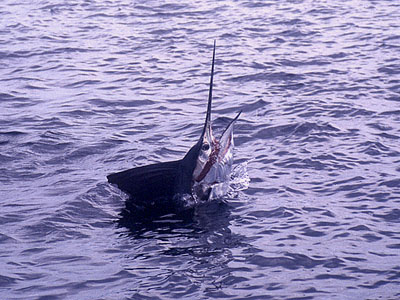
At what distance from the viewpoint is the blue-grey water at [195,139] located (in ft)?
30.9

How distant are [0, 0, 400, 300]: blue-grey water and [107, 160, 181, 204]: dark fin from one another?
45 centimetres

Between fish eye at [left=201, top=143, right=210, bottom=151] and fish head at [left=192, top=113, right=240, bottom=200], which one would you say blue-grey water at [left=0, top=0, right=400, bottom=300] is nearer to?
fish head at [left=192, top=113, right=240, bottom=200]

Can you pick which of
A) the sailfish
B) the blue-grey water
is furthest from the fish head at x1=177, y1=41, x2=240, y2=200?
the blue-grey water

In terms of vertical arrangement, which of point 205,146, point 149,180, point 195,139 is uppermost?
point 205,146

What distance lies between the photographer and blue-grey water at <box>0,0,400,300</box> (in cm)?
941

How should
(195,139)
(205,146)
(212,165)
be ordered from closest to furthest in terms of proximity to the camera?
(205,146), (212,165), (195,139)

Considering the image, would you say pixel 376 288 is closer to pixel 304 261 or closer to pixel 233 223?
pixel 304 261

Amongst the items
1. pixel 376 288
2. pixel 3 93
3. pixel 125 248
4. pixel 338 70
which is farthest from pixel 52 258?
pixel 338 70

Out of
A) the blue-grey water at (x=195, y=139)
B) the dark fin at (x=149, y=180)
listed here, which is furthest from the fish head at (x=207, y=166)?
the blue-grey water at (x=195, y=139)

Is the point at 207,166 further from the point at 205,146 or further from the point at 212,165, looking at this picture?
the point at 205,146

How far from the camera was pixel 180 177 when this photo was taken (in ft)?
37.0

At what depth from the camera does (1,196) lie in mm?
12031

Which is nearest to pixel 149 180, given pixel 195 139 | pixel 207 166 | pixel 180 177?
pixel 180 177

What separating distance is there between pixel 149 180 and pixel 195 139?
3456mm
